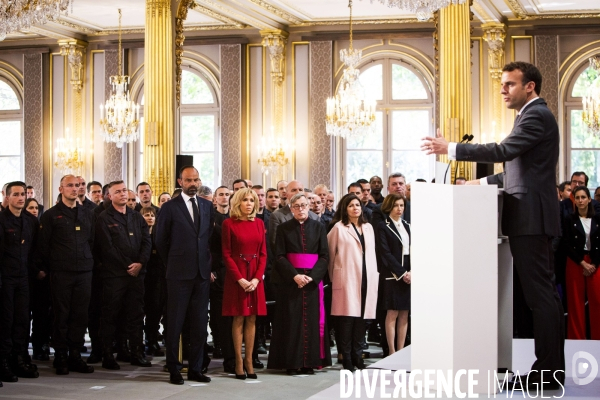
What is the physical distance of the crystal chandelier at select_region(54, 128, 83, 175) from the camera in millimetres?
15875

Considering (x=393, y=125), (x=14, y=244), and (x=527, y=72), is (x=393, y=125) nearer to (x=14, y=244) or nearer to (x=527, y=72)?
(x=14, y=244)

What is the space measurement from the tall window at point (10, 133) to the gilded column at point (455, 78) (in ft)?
31.4

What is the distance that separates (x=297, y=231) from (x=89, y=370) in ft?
6.80

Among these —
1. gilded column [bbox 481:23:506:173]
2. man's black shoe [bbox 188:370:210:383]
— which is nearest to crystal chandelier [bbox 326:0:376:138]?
gilded column [bbox 481:23:506:173]

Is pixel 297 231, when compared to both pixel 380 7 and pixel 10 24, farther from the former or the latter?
pixel 380 7

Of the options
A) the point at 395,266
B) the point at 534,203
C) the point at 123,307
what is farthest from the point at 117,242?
the point at 534,203

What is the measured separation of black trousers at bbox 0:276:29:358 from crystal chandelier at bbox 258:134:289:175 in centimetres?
833

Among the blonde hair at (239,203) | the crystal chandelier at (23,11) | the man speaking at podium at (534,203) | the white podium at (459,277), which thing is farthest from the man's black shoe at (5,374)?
the man speaking at podium at (534,203)

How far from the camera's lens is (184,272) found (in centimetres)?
658

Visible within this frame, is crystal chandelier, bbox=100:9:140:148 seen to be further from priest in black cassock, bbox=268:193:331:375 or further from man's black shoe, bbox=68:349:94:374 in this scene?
priest in black cassock, bbox=268:193:331:375

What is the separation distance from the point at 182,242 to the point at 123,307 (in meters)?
1.25

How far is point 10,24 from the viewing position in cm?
659

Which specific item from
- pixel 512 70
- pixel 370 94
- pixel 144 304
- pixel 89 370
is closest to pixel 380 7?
pixel 370 94

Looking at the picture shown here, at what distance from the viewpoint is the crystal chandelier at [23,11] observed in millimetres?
6457
